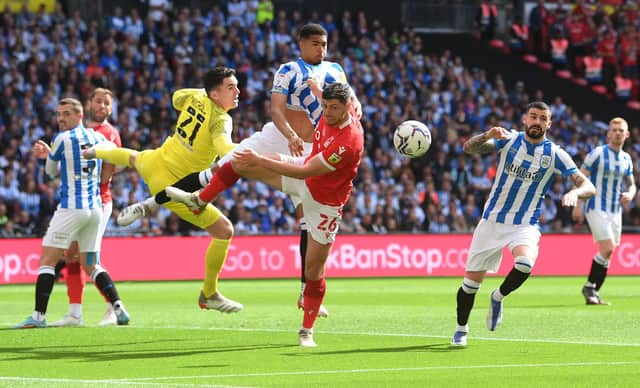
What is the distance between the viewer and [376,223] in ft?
88.4

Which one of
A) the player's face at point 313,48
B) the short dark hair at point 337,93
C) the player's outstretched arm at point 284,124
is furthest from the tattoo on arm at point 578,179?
the player's face at point 313,48

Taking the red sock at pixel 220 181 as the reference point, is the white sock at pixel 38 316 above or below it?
below

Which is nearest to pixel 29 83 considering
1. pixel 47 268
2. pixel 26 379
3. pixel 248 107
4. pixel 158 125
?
pixel 158 125

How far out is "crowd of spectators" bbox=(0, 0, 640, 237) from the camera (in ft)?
86.8

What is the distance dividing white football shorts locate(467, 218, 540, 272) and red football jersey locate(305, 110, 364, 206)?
4.57 ft

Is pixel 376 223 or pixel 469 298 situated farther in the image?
pixel 376 223

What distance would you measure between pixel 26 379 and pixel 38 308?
163 inches

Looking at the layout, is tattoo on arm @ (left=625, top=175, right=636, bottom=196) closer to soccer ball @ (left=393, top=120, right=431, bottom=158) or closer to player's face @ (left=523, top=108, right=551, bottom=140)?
player's face @ (left=523, top=108, right=551, bottom=140)

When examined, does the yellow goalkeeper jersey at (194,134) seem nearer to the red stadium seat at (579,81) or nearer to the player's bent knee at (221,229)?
the player's bent knee at (221,229)

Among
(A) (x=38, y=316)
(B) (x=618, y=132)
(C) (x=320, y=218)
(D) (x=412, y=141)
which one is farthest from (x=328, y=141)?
(B) (x=618, y=132)

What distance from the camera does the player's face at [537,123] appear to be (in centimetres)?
1149

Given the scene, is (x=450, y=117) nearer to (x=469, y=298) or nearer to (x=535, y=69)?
(x=535, y=69)

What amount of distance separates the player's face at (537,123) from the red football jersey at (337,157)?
1708 millimetres

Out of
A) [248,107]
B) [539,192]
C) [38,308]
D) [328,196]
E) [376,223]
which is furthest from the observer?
[248,107]
